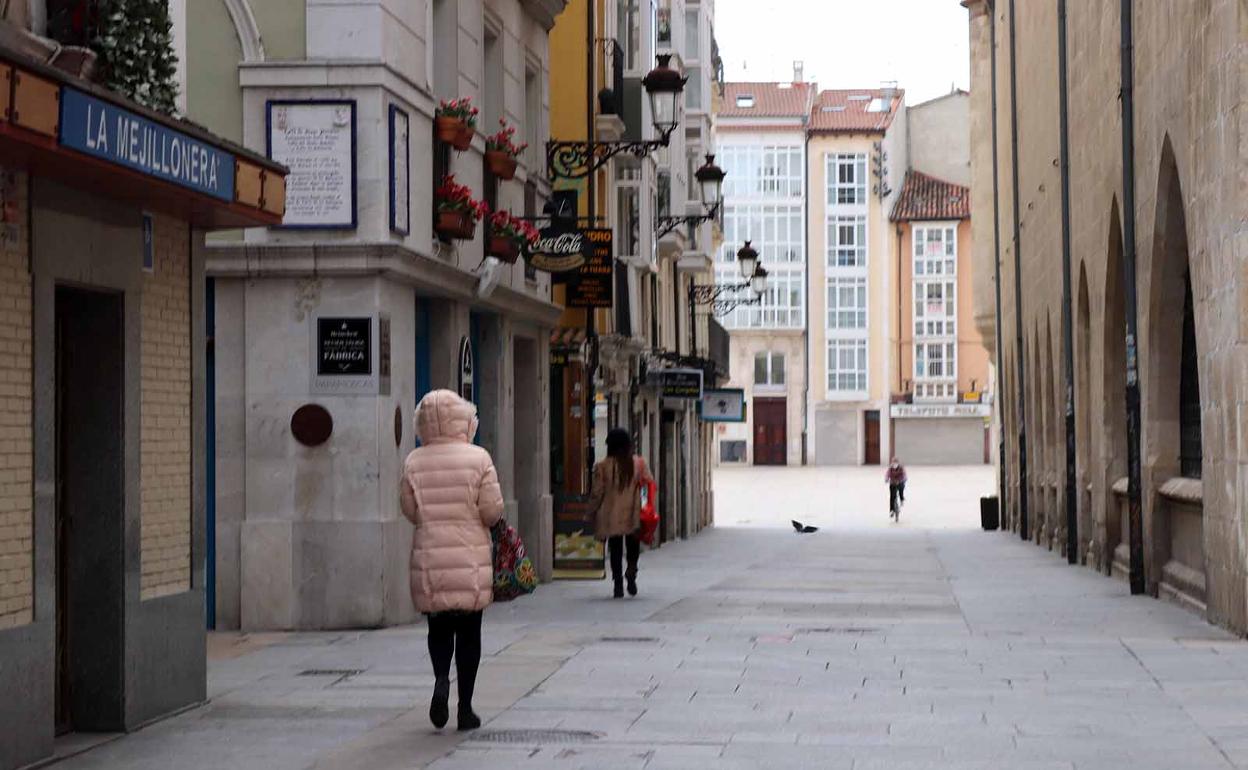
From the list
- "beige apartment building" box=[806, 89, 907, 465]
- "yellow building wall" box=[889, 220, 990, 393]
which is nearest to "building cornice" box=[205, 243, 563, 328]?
"beige apartment building" box=[806, 89, 907, 465]

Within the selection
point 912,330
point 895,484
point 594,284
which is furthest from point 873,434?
point 594,284

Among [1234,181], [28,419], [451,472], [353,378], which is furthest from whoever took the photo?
[353,378]

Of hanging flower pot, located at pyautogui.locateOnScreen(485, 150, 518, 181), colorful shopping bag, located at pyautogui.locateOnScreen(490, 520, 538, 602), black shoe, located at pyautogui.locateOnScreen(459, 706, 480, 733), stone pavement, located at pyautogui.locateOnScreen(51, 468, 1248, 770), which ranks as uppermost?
hanging flower pot, located at pyautogui.locateOnScreen(485, 150, 518, 181)

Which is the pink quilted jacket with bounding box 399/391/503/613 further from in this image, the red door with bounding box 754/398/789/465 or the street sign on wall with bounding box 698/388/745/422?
the red door with bounding box 754/398/789/465

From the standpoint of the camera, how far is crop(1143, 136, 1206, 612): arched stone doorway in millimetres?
20219

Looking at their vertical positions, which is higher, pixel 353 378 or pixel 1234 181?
pixel 1234 181

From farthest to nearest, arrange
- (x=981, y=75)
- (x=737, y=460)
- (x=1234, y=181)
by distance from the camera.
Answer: (x=737, y=460), (x=981, y=75), (x=1234, y=181)

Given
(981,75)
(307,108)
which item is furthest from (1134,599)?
(981,75)

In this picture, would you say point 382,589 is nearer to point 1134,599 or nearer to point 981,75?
point 1134,599

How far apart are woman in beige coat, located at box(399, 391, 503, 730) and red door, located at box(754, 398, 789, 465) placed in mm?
97902

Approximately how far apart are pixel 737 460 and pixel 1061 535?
7515 centimetres

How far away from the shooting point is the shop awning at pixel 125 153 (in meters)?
8.64

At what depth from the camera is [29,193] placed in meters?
10.1

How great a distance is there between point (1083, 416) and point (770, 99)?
7875cm
